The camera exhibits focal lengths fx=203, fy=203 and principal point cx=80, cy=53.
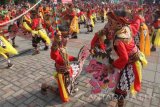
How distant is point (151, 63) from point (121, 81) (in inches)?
154

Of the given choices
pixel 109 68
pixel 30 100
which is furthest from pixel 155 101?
pixel 30 100

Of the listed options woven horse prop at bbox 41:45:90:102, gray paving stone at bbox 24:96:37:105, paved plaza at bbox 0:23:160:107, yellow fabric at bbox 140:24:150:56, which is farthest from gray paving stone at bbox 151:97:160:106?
gray paving stone at bbox 24:96:37:105

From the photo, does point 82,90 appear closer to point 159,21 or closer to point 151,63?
point 151,63

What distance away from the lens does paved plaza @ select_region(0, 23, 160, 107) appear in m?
4.58

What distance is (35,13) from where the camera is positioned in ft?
25.7

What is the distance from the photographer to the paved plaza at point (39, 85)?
4.58m

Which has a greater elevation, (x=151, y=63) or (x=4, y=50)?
(x=4, y=50)

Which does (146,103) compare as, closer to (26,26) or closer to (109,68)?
(109,68)

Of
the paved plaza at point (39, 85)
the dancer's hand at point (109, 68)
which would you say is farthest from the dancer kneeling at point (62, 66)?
the dancer's hand at point (109, 68)

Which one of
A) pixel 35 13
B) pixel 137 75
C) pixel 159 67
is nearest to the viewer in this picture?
pixel 137 75

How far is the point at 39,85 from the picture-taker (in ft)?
17.9

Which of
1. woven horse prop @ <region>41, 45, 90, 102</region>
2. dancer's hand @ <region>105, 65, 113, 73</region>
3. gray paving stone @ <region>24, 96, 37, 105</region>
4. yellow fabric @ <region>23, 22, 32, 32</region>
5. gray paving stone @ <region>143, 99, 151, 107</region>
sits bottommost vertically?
gray paving stone @ <region>143, 99, 151, 107</region>

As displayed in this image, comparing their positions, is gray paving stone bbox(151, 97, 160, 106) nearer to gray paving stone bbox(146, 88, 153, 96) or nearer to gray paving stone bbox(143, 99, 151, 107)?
gray paving stone bbox(143, 99, 151, 107)

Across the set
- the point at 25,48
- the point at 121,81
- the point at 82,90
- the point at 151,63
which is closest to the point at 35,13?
the point at 25,48
